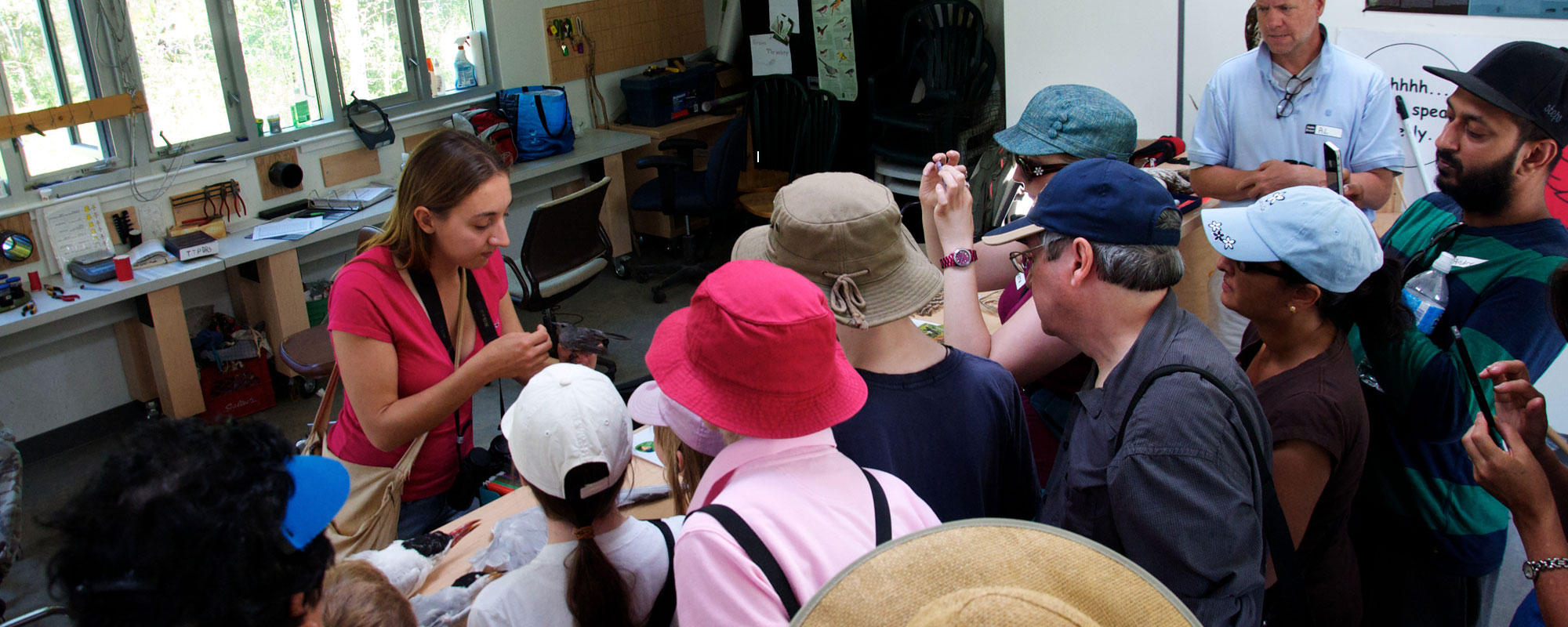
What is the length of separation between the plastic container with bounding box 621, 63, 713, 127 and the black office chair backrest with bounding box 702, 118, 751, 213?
31.9 inches

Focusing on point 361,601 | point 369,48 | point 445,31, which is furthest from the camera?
point 445,31

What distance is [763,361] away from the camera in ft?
3.93

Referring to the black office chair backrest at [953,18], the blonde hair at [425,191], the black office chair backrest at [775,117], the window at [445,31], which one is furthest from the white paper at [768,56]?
the blonde hair at [425,191]

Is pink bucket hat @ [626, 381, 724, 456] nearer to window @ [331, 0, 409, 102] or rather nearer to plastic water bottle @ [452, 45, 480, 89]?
window @ [331, 0, 409, 102]

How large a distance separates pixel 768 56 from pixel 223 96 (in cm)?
301

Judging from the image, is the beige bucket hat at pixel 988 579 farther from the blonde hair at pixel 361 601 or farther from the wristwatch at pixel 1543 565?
the wristwatch at pixel 1543 565

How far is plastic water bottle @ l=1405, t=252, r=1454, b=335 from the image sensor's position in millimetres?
1929

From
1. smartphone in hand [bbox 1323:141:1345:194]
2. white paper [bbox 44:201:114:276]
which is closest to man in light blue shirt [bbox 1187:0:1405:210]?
smartphone in hand [bbox 1323:141:1345:194]

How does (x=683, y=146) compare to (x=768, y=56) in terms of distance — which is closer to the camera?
(x=683, y=146)

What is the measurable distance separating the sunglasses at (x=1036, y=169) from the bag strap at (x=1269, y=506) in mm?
894

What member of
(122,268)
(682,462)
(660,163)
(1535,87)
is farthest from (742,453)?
(660,163)

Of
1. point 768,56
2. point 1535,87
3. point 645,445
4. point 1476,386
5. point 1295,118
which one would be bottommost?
point 645,445

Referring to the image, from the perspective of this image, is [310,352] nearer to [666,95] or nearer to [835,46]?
[666,95]

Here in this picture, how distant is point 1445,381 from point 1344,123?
1320mm
